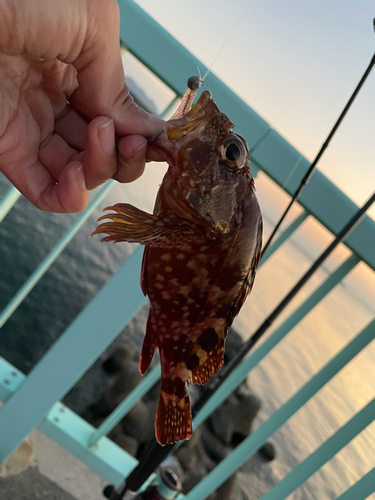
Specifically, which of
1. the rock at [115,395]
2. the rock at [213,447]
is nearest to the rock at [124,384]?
the rock at [115,395]

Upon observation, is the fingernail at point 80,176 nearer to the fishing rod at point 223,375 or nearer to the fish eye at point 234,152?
the fish eye at point 234,152

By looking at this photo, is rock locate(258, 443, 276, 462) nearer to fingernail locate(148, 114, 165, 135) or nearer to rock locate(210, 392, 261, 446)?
rock locate(210, 392, 261, 446)

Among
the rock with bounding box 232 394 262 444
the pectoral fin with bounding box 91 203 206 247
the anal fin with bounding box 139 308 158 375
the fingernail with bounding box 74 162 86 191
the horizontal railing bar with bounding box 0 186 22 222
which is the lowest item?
the rock with bounding box 232 394 262 444

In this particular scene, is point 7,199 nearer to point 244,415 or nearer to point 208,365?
point 208,365

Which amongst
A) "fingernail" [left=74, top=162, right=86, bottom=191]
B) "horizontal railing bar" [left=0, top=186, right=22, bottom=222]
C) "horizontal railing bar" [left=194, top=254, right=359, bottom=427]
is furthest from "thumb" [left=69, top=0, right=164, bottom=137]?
"horizontal railing bar" [left=194, top=254, right=359, bottom=427]

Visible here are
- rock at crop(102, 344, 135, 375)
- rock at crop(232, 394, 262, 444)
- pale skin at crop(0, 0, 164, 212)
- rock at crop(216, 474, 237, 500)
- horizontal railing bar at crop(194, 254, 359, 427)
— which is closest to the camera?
pale skin at crop(0, 0, 164, 212)

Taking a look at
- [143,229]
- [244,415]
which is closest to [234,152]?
[143,229]

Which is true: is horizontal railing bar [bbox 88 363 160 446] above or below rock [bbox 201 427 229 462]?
above
